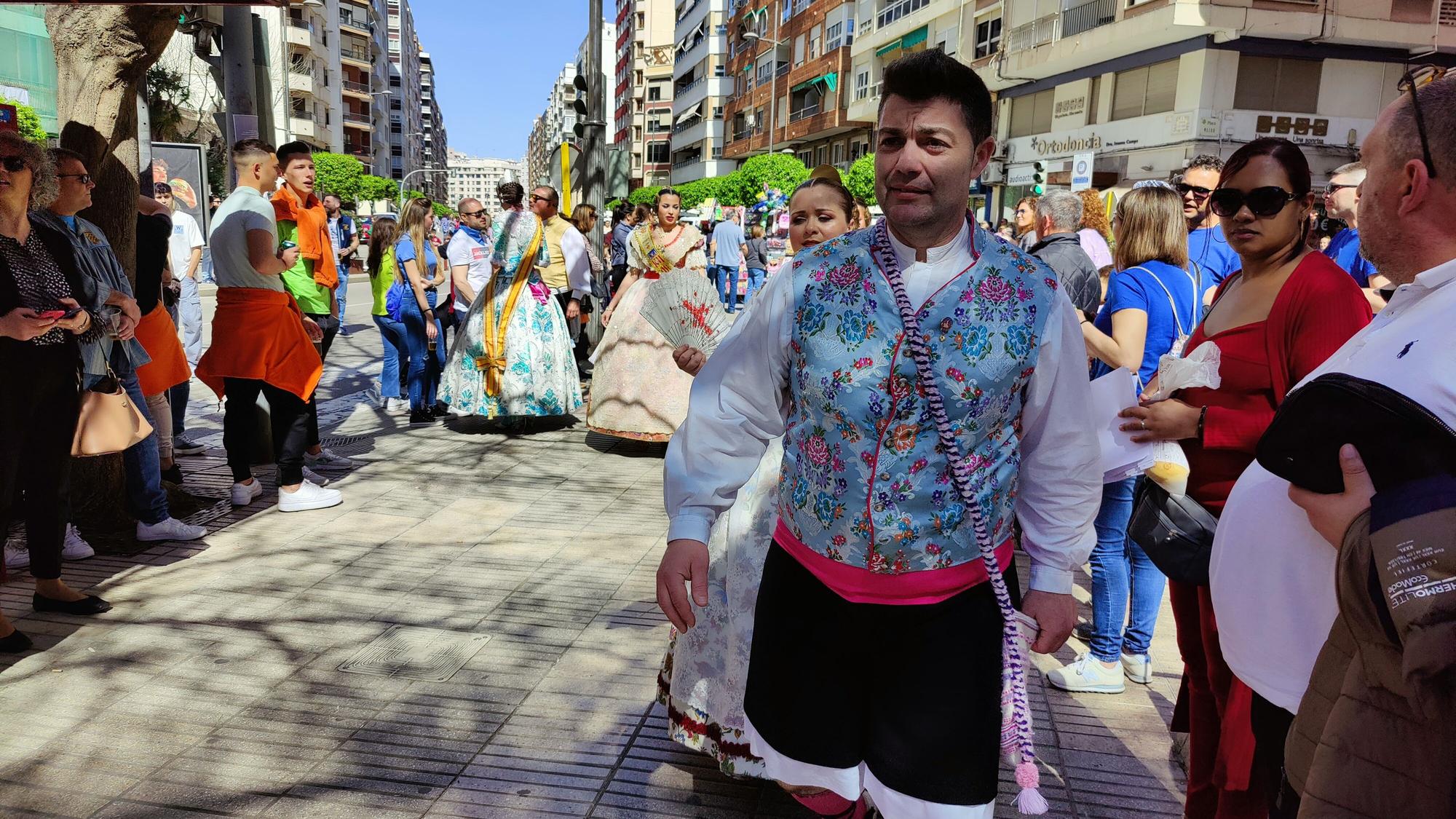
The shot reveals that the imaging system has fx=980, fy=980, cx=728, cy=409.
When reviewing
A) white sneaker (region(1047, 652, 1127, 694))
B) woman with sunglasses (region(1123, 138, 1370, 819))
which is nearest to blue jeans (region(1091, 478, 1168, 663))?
white sneaker (region(1047, 652, 1127, 694))

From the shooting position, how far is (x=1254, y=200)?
8.30ft

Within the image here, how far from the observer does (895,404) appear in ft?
6.11

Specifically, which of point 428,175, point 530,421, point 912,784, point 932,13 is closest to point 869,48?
point 932,13

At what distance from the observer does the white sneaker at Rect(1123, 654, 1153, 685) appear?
393cm

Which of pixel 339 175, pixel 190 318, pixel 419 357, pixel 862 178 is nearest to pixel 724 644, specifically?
pixel 419 357

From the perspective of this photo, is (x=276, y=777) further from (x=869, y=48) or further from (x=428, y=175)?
(x=428, y=175)

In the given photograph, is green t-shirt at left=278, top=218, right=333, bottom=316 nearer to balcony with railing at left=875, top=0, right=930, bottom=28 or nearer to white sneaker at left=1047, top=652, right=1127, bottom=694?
white sneaker at left=1047, top=652, right=1127, bottom=694

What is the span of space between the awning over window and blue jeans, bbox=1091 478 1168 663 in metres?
69.8

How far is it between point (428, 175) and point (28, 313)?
154 meters

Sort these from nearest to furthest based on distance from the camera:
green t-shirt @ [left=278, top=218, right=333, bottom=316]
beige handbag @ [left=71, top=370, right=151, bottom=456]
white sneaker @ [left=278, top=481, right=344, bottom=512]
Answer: beige handbag @ [left=71, top=370, right=151, bottom=456]
white sneaker @ [left=278, top=481, right=344, bottom=512]
green t-shirt @ [left=278, top=218, right=333, bottom=316]

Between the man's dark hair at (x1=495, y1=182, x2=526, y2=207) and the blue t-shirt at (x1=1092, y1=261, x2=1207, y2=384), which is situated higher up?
the man's dark hair at (x1=495, y1=182, x2=526, y2=207)

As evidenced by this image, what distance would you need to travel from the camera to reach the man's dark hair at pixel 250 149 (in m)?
5.48

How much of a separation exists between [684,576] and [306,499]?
4659 millimetres

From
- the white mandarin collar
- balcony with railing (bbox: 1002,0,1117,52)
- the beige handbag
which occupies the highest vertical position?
balcony with railing (bbox: 1002,0,1117,52)
